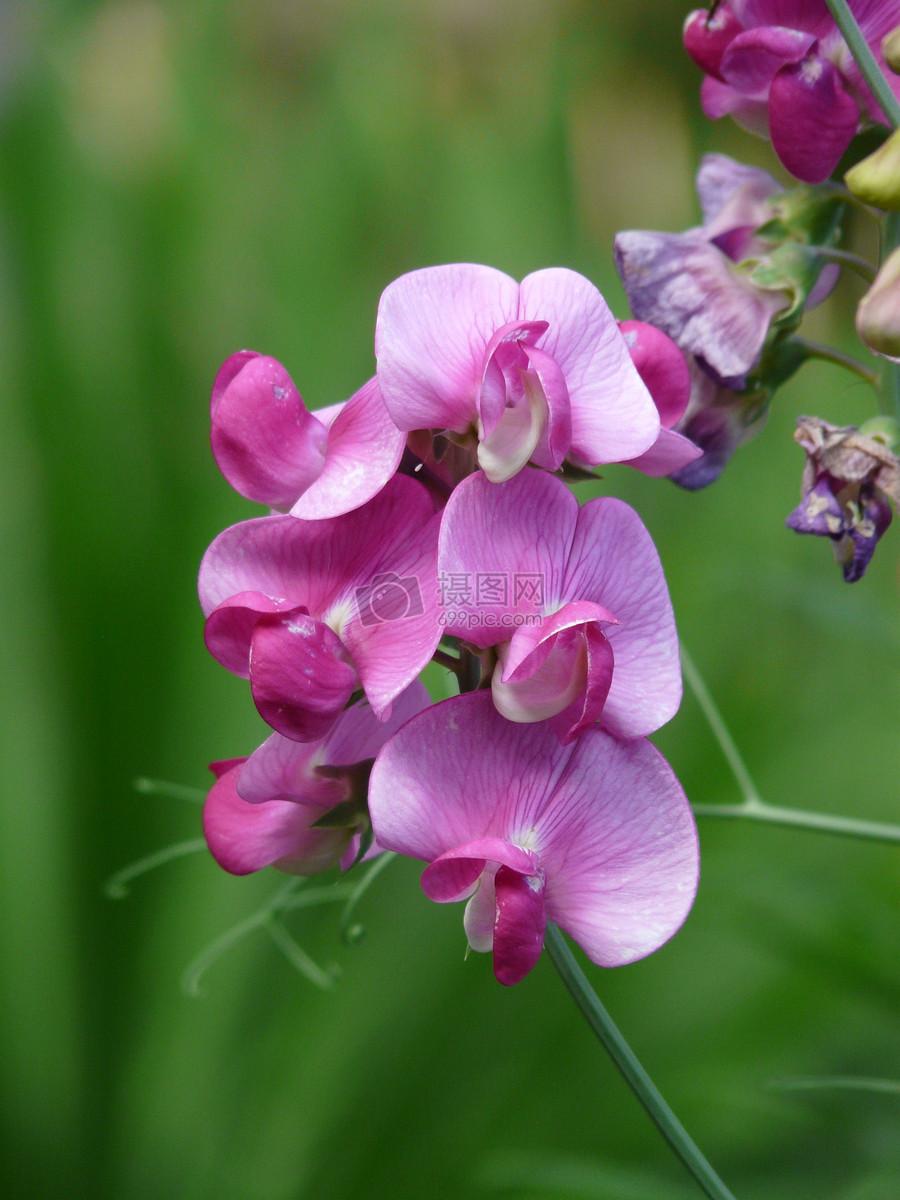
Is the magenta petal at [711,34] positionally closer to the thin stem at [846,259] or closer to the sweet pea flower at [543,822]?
the thin stem at [846,259]

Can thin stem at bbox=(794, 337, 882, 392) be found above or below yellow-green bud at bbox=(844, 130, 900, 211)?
below

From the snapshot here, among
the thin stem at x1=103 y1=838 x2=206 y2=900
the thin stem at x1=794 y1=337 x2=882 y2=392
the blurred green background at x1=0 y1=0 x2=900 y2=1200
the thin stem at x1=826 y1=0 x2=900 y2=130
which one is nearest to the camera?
the thin stem at x1=826 y1=0 x2=900 y2=130

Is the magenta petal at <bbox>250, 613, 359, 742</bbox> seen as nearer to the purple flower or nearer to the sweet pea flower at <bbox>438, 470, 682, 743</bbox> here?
the sweet pea flower at <bbox>438, 470, 682, 743</bbox>

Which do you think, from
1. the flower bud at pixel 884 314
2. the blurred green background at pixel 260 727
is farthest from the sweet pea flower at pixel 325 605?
the blurred green background at pixel 260 727

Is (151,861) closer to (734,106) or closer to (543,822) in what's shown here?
(543,822)

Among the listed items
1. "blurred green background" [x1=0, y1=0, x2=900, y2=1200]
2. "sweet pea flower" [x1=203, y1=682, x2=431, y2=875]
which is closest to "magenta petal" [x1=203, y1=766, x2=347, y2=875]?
"sweet pea flower" [x1=203, y1=682, x2=431, y2=875]

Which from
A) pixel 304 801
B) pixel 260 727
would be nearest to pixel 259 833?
pixel 304 801
